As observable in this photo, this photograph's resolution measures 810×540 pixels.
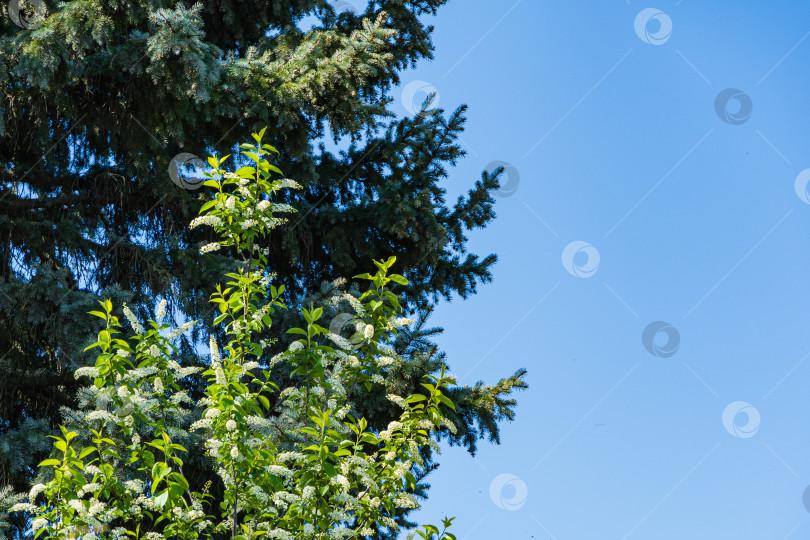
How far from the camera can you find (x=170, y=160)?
6020 millimetres

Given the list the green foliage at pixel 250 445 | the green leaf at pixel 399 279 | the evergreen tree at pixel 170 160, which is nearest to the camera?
the green foliage at pixel 250 445

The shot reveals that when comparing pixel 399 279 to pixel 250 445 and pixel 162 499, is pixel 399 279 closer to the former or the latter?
pixel 250 445

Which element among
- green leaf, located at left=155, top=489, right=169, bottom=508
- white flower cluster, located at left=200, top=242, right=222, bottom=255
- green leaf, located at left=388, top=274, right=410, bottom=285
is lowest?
green leaf, located at left=155, top=489, right=169, bottom=508

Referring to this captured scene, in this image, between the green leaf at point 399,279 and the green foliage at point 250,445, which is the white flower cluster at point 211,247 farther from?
the green leaf at point 399,279

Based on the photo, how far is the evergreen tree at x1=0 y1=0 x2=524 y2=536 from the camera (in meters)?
5.06

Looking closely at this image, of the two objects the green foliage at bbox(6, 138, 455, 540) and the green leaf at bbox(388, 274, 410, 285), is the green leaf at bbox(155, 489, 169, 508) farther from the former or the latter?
the green leaf at bbox(388, 274, 410, 285)

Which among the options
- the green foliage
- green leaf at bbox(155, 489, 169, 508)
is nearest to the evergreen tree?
the green foliage

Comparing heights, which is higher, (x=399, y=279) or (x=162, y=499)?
(x=399, y=279)

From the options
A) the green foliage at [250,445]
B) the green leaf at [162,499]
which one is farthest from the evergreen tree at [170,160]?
the green leaf at [162,499]

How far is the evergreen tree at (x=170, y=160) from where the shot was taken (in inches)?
199

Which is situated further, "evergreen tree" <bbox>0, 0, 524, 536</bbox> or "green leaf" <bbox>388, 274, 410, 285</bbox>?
"evergreen tree" <bbox>0, 0, 524, 536</bbox>

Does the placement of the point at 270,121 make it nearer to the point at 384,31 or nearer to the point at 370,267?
the point at 384,31

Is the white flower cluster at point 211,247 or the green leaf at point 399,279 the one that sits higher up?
the green leaf at point 399,279

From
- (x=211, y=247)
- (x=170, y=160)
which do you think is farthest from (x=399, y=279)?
(x=170, y=160)
